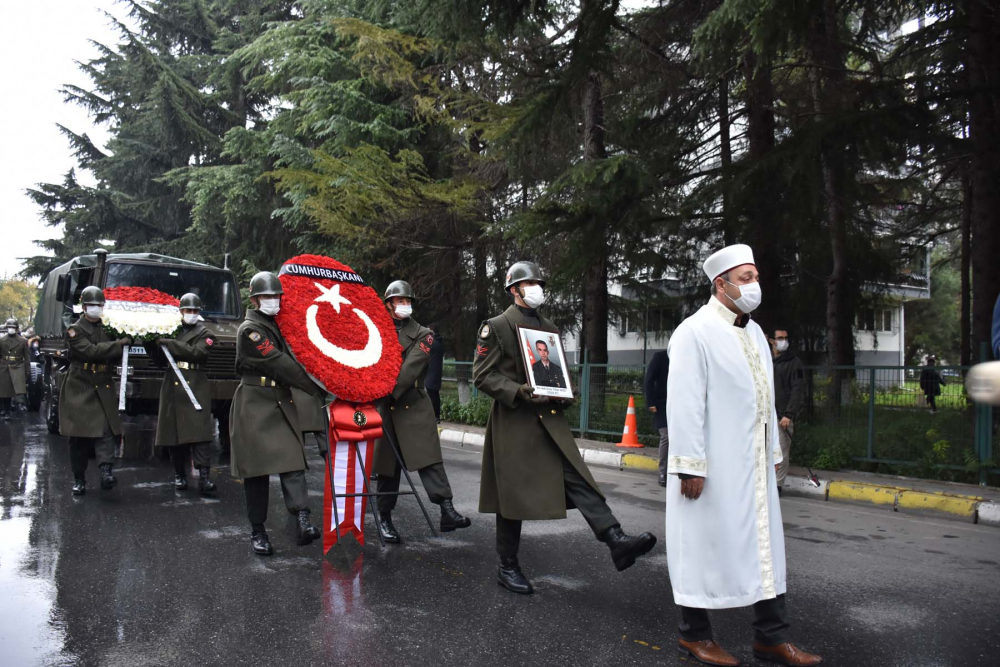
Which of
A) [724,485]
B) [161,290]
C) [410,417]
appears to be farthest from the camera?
[161,290]

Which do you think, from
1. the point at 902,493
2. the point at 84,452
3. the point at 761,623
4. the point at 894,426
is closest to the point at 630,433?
the point at 894,426

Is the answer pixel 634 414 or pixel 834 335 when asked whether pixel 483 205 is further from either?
pixel 834 335

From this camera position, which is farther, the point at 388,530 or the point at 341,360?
the point at 388,530

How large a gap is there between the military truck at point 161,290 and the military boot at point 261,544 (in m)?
5.56

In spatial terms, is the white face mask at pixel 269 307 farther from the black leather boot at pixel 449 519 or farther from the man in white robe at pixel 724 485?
the man in white robe at pixel 724 485

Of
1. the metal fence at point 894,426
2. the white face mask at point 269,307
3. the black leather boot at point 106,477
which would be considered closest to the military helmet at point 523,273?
the white face mask at point 269,307

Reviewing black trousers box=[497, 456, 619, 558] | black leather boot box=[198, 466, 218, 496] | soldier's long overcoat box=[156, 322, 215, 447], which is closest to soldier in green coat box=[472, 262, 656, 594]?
black trousers box=[497, 456, 619, 558]

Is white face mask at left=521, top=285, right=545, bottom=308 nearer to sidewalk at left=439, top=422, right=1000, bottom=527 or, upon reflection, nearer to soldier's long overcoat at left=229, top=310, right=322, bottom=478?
soldier's long overcoat at left=229, top=310, right=322, bottom=478

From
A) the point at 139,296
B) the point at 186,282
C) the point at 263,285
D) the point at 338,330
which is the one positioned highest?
the point at 186,282

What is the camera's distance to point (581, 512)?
5.24 metres

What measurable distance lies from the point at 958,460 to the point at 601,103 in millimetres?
9422

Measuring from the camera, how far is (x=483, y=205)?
58.0 feet

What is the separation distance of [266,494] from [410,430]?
120 cm

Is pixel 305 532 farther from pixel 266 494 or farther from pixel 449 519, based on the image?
pixel 449 519
